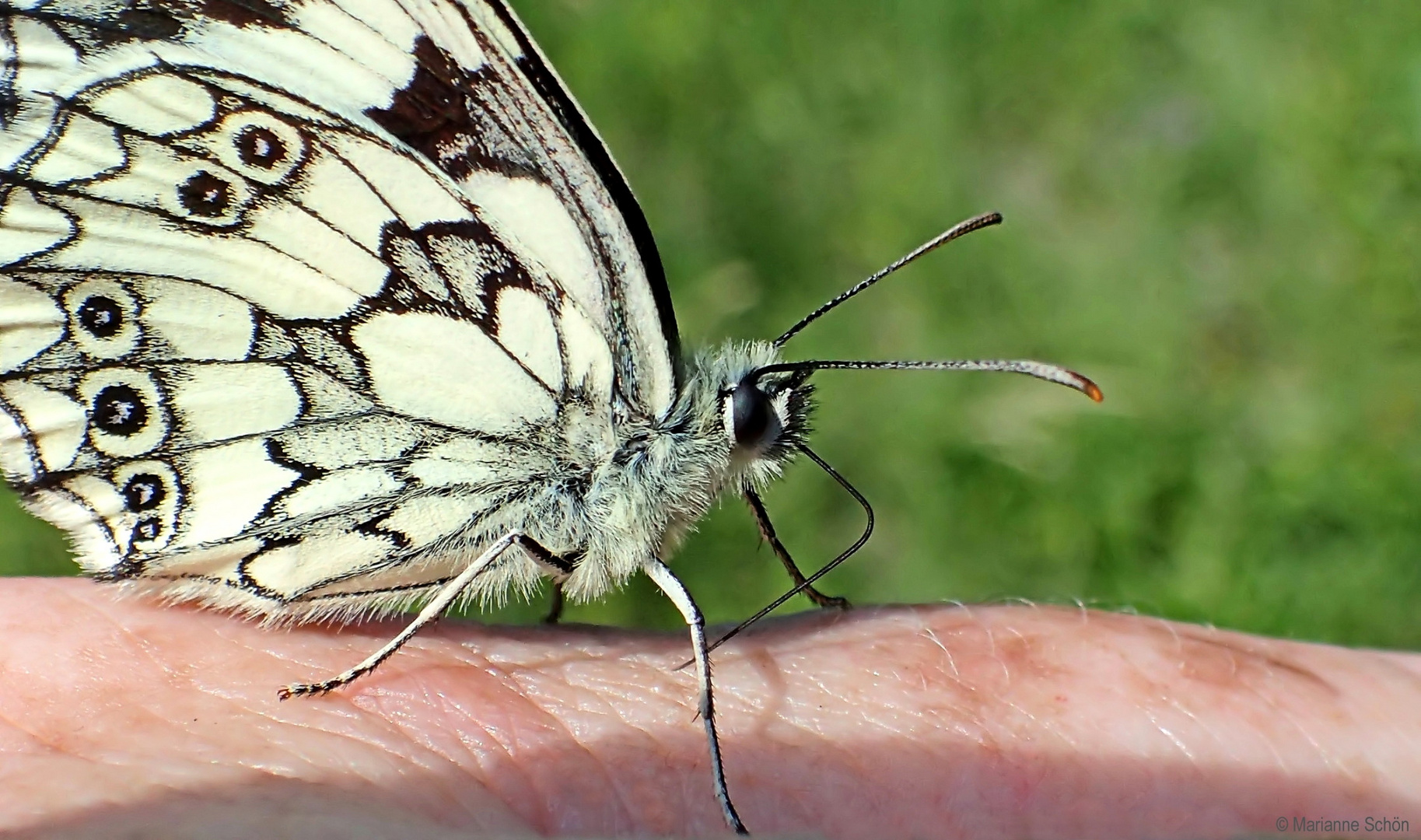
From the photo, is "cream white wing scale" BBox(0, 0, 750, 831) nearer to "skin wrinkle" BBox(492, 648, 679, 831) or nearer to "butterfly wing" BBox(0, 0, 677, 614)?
"butterfly wing" BBox(0, 0, 677, 614)

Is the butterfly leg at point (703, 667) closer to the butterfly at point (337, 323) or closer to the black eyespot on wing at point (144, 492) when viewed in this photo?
the butterfly at point (337, 323)

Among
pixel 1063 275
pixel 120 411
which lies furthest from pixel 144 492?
pixel 1063 275

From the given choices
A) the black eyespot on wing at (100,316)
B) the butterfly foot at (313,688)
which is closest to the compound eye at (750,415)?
the butterfly foot at (313,688)

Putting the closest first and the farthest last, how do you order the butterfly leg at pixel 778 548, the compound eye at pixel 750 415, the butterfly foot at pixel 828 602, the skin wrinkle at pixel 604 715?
the skin wrinkle at pixel 604 715, the compound eye at pixel 750 415, the butterfly leg at pixel 778 548, the butterfly foot at pixel 828 602

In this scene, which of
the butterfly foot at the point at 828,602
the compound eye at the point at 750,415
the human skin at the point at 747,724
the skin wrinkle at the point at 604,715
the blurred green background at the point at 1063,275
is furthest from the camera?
the blurred green background at the point at 1063,275

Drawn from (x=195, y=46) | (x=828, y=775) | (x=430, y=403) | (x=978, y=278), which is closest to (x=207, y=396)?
(x=430, y=403)

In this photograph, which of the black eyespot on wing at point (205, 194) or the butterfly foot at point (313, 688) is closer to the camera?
the butterfly foot at point (313, 688)
